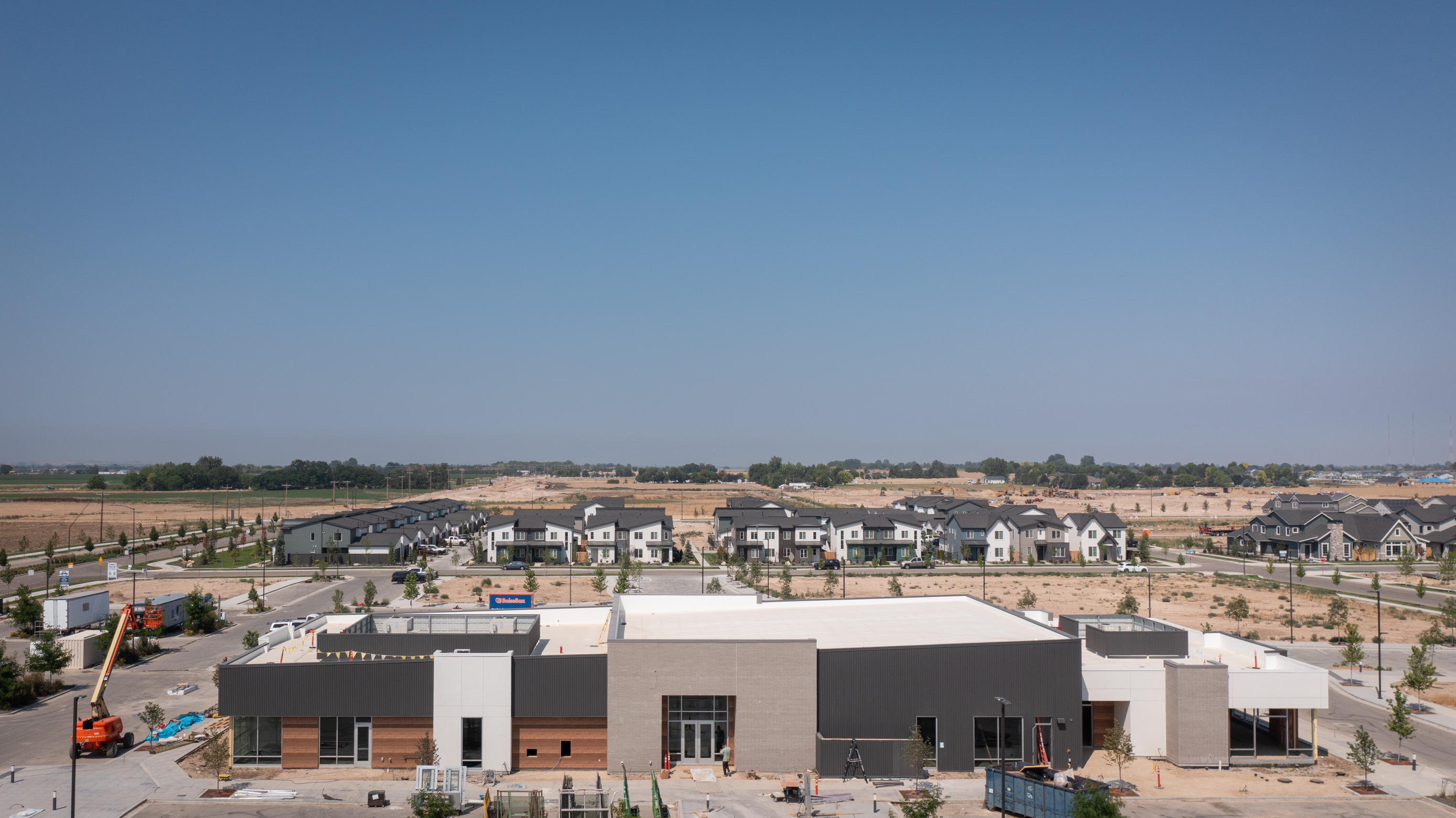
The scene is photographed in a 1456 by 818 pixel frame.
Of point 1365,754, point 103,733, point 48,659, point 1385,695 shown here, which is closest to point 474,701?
point 103,733

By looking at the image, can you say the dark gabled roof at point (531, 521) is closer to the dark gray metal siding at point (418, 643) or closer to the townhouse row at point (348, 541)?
the townhouse row at point (348, 541)

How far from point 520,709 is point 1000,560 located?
266 ft

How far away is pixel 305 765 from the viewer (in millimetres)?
29781

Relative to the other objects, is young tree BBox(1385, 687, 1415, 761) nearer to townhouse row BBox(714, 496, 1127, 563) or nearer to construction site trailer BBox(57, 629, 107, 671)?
construction site trailer BBox(57, 629, 107, 671)

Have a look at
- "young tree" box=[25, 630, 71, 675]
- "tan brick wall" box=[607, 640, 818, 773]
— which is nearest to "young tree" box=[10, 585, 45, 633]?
"young tree" box=[25, 630, 71, 675]

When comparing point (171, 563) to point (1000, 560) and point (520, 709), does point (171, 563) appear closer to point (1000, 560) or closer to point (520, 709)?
point (520, 709)


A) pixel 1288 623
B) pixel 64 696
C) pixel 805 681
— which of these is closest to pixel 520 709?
pixel 805 681

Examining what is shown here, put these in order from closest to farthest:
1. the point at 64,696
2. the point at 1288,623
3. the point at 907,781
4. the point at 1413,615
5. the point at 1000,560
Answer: the point at 907,781 < the point at 64,696 < the point at 1288,623 < the point at 1413,615 < the point at 1000,560

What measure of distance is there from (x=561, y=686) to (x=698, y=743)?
17.0ft

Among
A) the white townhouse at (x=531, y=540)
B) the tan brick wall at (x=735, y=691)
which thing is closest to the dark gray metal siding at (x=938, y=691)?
the tan brick wall at (x=735, y=691)

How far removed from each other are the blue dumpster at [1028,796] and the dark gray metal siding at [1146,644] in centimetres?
857

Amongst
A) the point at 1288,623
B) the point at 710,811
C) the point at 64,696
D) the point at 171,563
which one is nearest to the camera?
the point at 710,811

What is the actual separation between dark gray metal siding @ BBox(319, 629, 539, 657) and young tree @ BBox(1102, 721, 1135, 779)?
20906mm

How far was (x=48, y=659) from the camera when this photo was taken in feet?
137
